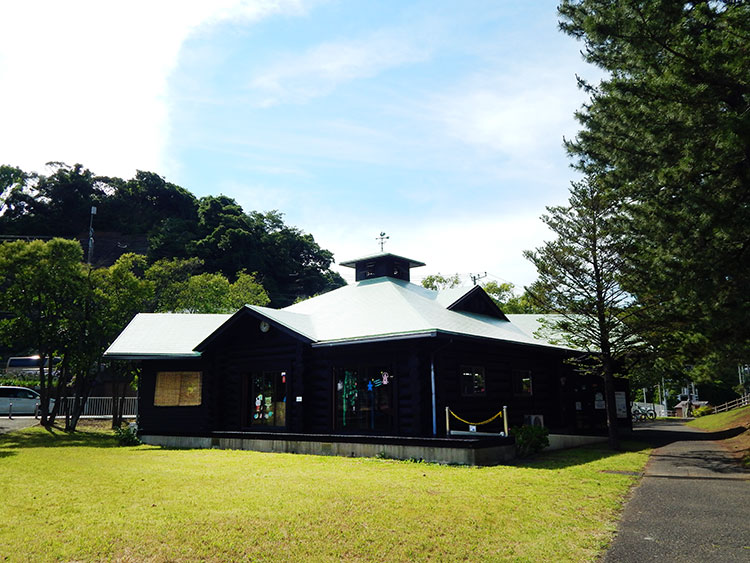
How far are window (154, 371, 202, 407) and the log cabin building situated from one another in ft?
0.14

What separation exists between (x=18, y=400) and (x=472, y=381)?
30408 millimetres

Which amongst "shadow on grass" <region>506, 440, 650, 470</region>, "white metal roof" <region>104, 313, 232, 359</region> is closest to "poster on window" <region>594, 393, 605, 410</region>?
"shadow on grass" <region>506, 440, 650, 470</region>

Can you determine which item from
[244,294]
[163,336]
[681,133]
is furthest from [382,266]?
[244,294]

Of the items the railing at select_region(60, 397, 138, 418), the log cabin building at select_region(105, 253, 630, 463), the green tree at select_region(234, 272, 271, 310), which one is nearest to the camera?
the log cabin building at select_region(105, 253, 630, 463)

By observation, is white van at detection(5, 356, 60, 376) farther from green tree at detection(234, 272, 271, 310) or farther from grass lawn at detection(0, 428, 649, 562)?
grass lawn at detection(0, 428, 649, 562)

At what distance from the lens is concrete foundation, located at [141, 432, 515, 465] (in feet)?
43.8

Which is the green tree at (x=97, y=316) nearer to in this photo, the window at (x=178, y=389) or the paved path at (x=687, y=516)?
the window at (x=178, y=389)

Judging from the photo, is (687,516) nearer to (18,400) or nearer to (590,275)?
(590,275)

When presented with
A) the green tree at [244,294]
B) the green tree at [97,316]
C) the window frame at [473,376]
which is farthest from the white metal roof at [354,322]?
the green tree at [244,294]

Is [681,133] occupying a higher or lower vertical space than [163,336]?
higher

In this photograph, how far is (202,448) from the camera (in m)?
18.5

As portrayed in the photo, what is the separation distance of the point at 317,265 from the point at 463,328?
5306 centimetres

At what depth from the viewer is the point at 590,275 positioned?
58.2 ft

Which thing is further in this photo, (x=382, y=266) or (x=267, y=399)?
(x=382, y=266)
